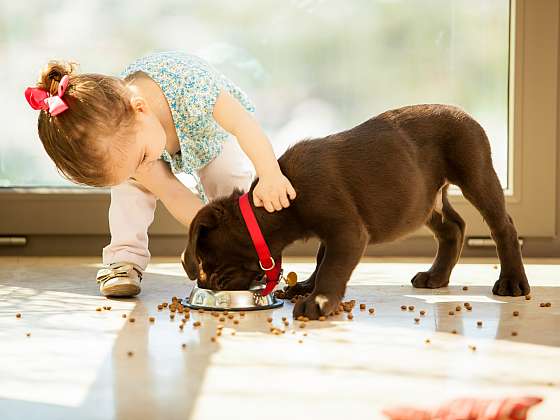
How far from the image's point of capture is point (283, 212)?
2564mm

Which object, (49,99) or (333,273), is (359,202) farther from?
(49,99)

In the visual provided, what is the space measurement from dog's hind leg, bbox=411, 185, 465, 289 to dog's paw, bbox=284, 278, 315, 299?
41cm

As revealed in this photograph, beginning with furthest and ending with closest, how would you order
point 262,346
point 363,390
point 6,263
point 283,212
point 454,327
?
point 6,263 < point 283,212 < point 454,327 < point 262,346 < point 363,390

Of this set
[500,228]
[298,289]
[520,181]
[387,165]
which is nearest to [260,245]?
[298,289]

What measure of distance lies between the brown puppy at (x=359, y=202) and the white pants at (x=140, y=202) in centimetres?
51

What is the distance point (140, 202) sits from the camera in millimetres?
3160

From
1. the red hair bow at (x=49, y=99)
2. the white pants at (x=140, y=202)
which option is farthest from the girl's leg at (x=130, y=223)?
the red hair bow at (x=49, y=99)

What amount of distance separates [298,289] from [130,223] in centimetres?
67

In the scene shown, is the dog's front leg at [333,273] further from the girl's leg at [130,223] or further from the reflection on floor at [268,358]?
the girl's leg at [130,223]

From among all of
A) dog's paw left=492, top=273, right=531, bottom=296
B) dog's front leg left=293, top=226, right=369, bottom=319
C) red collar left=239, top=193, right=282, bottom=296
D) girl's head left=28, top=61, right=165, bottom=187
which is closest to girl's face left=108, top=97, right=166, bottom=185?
girl's head left=28, top=61, right=165, bottom=187

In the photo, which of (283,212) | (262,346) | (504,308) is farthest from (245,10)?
(262,346)

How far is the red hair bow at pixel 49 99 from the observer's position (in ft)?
8.02

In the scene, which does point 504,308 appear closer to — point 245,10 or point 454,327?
point 454,327

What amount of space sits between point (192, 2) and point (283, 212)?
1.76 metres
